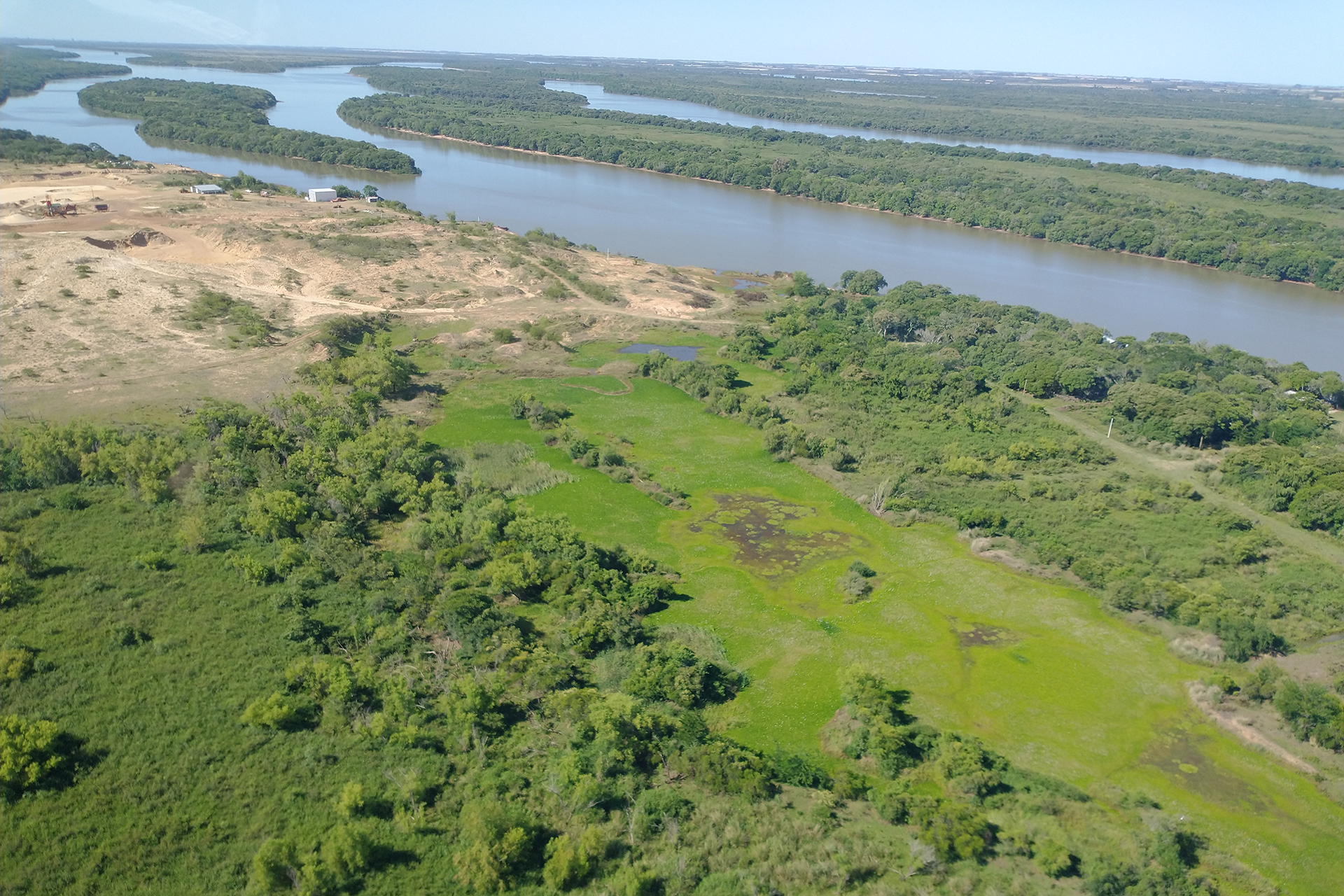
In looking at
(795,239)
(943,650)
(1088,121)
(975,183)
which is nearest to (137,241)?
(795,239)

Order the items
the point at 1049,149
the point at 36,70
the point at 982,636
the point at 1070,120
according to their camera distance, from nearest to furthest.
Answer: the point at 982,636, the point at 1049,149, the point at 36,70, the point at 1070,120

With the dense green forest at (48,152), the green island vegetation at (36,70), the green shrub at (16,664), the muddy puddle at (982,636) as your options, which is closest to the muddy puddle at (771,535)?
the muddy puddle at (982,636)

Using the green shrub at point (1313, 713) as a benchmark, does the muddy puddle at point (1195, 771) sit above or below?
below

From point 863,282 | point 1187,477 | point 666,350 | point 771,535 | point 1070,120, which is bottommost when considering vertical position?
point 771,535

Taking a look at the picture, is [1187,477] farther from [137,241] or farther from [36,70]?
[36,70]

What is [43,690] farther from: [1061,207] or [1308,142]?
[1308,142]

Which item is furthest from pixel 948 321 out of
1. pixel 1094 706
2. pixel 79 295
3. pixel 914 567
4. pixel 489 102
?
pixel 489 102

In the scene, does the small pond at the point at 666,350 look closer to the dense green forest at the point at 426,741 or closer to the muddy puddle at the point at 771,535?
the muddy puddle at the point at 771,535
